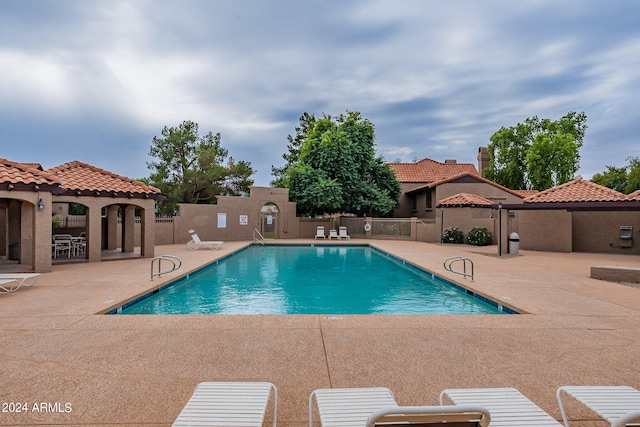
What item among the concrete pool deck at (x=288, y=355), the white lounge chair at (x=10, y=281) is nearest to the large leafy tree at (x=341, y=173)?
the white lounge chair at (x=10, y=281)

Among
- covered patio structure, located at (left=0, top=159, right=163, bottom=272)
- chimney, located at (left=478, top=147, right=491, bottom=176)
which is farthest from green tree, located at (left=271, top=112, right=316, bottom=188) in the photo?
covered patio structure, located at (left=0, top=159, right=163, bottom=272)

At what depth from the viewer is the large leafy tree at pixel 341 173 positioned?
2612 centimetres

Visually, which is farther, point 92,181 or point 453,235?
point 453,235

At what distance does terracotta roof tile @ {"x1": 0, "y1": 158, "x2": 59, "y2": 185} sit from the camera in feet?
33.4

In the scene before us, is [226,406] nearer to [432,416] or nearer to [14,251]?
[432,416]

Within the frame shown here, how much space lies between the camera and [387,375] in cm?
386

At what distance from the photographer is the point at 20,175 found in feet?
35.1

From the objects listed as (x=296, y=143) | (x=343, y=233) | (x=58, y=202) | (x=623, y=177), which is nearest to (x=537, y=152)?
(x=623, y=177)

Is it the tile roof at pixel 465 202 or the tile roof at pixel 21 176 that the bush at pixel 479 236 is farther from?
the tile roof at pixel 21 176

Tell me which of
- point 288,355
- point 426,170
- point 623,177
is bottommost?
point 288,355

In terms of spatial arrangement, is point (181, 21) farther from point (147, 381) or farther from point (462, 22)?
→ point (147, 381)

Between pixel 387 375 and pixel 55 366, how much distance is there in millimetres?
3539

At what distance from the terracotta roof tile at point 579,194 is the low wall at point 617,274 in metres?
8.36

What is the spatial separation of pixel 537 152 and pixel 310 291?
34.8 m
